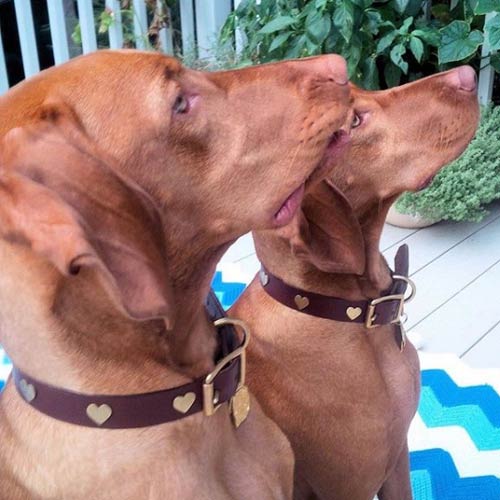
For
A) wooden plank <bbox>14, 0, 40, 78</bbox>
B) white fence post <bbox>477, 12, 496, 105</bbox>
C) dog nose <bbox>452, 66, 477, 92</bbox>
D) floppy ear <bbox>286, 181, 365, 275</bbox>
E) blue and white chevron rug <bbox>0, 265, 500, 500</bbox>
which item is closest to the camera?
floppy ear <bbox>286, 181, 365, 275</bbox>

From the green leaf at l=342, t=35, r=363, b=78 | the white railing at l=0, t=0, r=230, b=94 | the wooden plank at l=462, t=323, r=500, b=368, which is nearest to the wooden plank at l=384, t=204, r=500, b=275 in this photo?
the wooden plank at l=462, t=323, r=500, b=368

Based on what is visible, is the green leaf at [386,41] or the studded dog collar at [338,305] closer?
the studded dog collar at [338,305]

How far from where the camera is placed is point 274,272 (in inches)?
53.7

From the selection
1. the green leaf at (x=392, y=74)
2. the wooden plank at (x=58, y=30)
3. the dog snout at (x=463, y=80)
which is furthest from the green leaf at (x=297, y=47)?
the dog snout at (x=463, y=80)

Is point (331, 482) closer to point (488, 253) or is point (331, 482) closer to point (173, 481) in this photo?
point (173, 481)

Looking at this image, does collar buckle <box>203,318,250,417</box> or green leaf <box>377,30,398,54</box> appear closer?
collar buckle <box>203,318,250,417</box>

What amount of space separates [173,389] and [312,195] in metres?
0.42

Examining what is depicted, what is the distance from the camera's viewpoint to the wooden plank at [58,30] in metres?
3.80

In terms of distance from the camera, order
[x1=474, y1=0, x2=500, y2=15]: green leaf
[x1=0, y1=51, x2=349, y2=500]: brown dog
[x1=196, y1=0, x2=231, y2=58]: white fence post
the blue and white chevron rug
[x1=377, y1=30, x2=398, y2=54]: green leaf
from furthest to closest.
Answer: [x1=196, y1=0, x2=231, y2=58]: white fence post → [x1=377, y1=30, x2=398, y2=54]: green leaf → [x1=474, y1=0, x2=500, y2=15]: green leaf → the blue and white chevron rug → [x1=0, y1=51, x2=349, y2=500]: brown dog

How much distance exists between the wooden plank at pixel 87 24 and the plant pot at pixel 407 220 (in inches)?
72.7

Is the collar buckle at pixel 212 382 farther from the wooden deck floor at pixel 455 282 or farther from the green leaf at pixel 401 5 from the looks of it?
the green leaf at pixel 401 5

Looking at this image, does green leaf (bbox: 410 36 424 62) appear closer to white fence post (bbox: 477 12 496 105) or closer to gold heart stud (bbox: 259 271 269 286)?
white fence post (bbox: 477 12 496 105)

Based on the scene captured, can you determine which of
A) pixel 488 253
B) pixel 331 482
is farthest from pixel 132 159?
pixel 488 253

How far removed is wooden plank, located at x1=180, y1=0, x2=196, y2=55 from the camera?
393 centimetres
